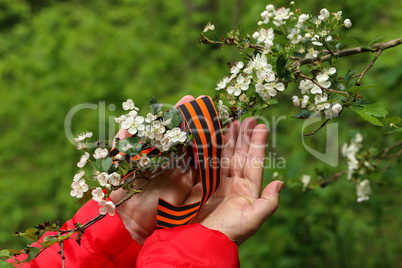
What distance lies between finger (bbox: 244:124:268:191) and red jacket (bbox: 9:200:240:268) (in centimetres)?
26

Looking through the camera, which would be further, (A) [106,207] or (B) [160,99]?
(B) [160,99]

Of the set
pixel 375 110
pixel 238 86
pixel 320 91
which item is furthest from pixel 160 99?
pixel 375 110

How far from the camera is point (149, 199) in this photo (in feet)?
4.10

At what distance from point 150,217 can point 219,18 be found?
152 inches

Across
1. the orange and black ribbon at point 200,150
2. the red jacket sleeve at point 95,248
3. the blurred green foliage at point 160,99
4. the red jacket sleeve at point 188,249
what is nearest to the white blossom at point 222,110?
the orange and black ribbon at point 200,150

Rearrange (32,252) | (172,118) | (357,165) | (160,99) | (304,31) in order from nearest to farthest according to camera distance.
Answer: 1. (32,252)
2. (172,118)
3. (304,31)
4. (357,165)
5. (160,99)

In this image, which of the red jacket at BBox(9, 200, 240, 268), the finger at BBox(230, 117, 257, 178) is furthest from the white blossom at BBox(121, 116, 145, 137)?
the finger at BBox(230, 117, 257, 178)

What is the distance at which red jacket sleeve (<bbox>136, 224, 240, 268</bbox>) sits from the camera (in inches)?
41.0

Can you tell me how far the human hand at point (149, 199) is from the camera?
124 centimetres

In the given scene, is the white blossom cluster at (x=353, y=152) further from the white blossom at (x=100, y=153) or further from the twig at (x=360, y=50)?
the white blossom at (x=100, y=153)

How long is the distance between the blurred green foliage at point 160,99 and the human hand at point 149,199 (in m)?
1.09

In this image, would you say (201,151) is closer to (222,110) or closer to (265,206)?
(222,110)

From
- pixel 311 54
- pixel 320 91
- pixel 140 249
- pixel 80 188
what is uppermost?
pixel 311 54

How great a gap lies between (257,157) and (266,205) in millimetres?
193
